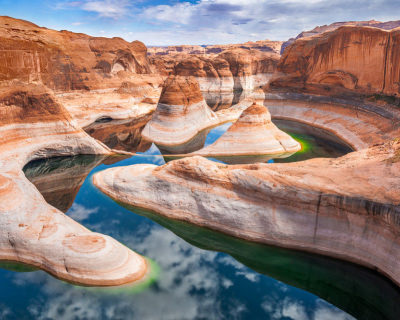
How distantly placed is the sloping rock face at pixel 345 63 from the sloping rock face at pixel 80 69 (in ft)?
65.9

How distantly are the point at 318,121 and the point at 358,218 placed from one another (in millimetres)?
21910

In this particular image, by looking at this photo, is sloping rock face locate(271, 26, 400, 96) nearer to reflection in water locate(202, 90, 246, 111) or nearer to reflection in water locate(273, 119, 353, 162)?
reflection in water locate(273, 119, 353, 162)

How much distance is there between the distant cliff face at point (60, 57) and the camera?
2930 centimetres

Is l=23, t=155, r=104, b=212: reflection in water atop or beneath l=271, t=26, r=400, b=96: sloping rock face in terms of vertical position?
beneath

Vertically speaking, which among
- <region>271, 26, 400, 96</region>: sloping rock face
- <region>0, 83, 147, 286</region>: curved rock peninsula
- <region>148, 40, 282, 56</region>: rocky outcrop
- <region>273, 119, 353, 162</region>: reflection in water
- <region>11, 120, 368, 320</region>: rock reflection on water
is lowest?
<region>11, 120, 368, 320</region>: rock reflection on water

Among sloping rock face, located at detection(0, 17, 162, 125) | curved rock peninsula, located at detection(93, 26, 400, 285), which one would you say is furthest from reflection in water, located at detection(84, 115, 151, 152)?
curved rock peninsula, located at detection(93, 26, 400, 285)

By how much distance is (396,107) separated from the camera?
21578mm

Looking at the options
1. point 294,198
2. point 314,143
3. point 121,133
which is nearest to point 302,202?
point 294,198

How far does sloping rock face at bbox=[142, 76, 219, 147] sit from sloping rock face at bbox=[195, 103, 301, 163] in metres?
4.51

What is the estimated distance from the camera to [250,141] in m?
19.5

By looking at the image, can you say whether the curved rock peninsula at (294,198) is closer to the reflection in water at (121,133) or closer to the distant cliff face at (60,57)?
the reflection in water at (121,133)

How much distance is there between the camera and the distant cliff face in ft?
96.1

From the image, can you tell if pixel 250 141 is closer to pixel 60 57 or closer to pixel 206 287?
pixel 206 287

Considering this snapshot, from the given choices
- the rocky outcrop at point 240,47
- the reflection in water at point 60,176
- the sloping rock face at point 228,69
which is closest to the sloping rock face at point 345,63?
the sloping rock face at point 228,69
